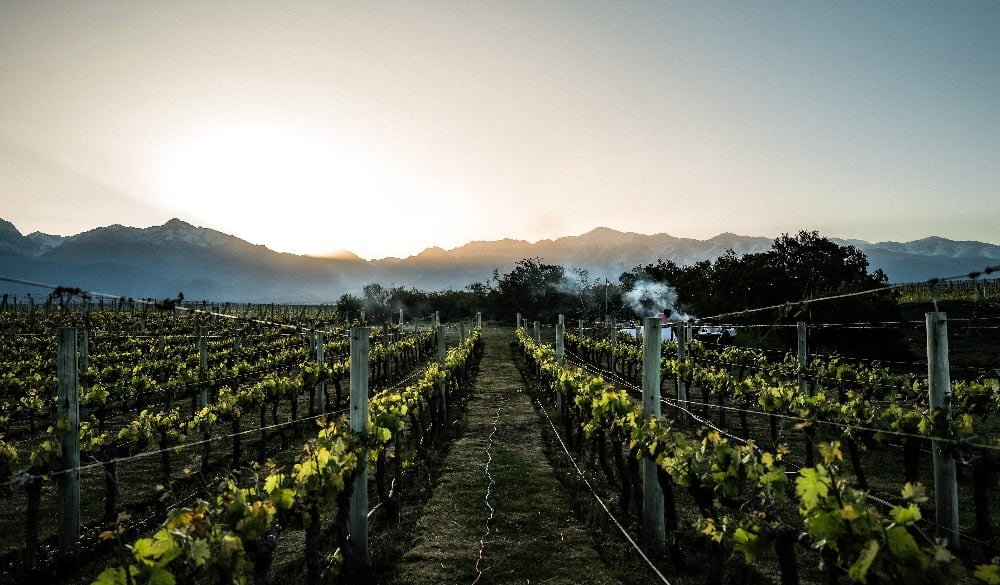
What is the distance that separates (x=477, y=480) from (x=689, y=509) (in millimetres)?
3501

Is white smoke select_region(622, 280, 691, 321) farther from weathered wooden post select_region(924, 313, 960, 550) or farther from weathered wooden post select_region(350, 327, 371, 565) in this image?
weathered wooden post select_region(350, 327, 371, 565)

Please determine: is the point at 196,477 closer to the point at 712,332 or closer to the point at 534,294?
the point at 712,332

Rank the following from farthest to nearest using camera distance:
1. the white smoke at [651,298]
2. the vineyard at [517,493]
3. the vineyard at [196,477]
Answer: the white smoke at [651,298] → the vineyard at [196,477] → the vineyard at [517,493]

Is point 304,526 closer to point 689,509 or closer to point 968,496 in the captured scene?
point 689,509

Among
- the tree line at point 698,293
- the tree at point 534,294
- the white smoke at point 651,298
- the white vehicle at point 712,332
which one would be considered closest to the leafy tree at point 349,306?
the tree line at point 698,293

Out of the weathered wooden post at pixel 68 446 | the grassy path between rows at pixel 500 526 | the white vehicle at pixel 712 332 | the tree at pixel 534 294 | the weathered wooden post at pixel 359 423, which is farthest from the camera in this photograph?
the tree at pixel 534 294

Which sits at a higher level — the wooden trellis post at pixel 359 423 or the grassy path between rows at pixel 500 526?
the wooden trellis post at pixel 359 423

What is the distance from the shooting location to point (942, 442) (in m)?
6.48

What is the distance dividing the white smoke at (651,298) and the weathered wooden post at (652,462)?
154 feet

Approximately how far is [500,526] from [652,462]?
2387 mm

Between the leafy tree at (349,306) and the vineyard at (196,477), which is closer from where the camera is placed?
the vineyard at (196,477)

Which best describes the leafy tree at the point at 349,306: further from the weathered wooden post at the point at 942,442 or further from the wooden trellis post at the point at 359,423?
the weathered wooden post at the point at 942,442

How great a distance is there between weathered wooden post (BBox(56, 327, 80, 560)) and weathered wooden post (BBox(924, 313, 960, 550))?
10.3 metres

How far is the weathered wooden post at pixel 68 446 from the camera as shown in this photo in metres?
6.52
